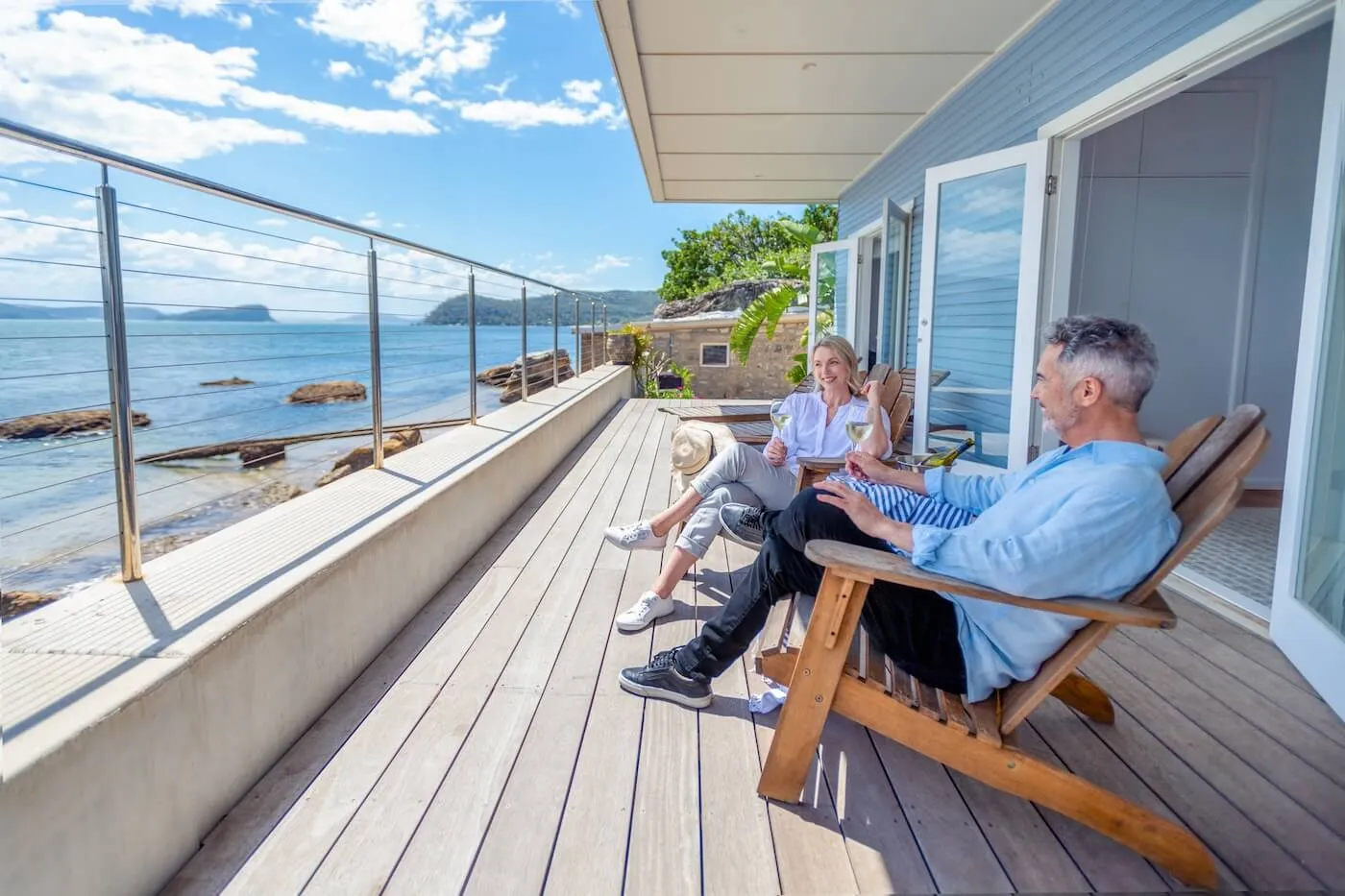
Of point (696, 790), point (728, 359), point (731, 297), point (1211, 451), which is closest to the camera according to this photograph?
point (1211, 451)

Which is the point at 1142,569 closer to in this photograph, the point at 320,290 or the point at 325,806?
the point at 325,806

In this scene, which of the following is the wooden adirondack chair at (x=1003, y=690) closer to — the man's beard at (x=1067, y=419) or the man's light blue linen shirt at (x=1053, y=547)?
the man's light blue linen shirt at (x=1053, y=547)

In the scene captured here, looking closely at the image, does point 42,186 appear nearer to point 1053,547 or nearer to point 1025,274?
point 1053,547

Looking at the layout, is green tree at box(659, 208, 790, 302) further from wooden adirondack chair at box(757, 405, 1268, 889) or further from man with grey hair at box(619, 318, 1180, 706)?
wooden adirondack chair at box(757, 405, 1268, 889)

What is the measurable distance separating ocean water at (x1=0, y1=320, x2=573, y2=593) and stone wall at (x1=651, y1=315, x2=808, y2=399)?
345 centimetres

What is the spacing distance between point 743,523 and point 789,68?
3.45 m

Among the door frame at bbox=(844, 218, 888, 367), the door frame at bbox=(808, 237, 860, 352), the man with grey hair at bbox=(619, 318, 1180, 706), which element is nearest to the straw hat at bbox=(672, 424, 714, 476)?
the man with grey hair at bbox=(619, 318, 1180, 706)

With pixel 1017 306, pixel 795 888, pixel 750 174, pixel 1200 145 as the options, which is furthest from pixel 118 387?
pixel 750 174

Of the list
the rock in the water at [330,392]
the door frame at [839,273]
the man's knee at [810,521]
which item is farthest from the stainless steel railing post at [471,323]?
the rock in the water at [330,392]

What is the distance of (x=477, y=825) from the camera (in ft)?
5.21

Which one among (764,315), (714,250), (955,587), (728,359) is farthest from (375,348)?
(714,250)

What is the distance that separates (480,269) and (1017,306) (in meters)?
2.87

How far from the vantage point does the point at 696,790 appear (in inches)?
68.4

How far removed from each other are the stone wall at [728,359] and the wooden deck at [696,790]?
13609 mm
